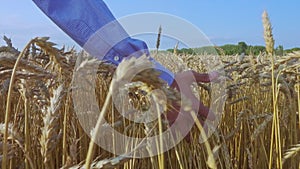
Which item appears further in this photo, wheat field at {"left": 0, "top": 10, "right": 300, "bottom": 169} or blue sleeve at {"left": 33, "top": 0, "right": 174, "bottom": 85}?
blue sleeve at {"left": 33, "top": 0, "right": 174, "bottom": 85}

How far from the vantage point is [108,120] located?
1.22m

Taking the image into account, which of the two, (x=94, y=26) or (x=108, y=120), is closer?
(x=94, y=26)

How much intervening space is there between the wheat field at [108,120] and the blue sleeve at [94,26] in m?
0.04

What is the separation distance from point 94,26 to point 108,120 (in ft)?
1.70

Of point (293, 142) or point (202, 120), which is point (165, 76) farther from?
point (293, 142)

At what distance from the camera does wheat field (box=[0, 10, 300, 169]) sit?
23.0 inches

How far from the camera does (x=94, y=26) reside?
2.47ft

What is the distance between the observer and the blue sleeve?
Answer: 2.45 ft

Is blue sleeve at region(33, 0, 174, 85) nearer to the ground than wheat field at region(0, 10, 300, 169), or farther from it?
farther from it

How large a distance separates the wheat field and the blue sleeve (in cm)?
4

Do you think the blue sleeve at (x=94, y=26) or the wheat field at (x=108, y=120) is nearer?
the wheat field at (x=108, y=120)

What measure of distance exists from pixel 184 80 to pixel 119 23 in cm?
17

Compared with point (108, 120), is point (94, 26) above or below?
above

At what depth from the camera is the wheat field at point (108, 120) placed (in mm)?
584
